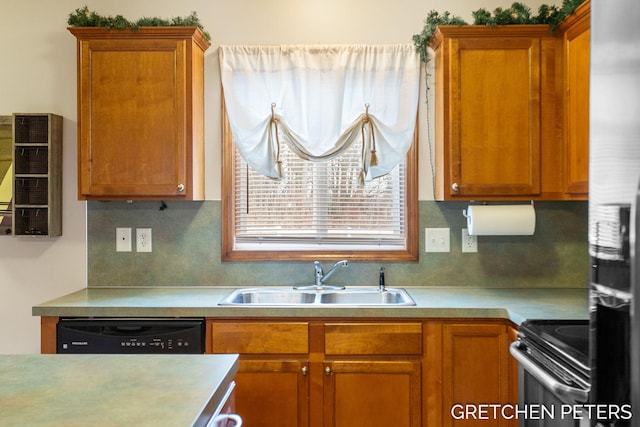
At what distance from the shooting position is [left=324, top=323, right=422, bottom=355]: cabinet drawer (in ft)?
7.73

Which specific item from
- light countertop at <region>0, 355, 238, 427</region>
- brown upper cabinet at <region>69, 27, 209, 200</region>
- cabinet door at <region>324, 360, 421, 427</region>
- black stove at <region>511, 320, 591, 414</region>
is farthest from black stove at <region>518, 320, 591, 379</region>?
brown upper cabinet at <region>69, 27, 209, 200</region>

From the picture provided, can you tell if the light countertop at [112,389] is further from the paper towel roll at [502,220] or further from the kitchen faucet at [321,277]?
the paper towel roll at [502,220]

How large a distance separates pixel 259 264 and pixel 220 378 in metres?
A: 1.67

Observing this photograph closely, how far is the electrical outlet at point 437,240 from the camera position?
294 cm

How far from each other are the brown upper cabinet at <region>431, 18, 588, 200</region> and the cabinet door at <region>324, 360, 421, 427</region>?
0.98 meters

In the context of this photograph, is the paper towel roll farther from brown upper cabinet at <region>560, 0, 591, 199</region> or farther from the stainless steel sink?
the stainless steel sink

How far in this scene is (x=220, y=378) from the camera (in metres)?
1.31

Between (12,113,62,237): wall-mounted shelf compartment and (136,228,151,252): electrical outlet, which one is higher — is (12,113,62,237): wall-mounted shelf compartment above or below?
above

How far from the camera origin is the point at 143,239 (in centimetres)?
296

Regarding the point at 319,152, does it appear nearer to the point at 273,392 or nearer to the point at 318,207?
the point at 318,207

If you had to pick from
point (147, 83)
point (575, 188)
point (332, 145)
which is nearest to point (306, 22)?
point (332, 145)

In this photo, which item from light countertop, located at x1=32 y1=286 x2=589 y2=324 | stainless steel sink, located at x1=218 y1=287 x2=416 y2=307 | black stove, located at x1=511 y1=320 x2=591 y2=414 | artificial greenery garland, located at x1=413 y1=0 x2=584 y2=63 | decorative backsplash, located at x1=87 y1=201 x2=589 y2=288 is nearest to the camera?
black stove, located at x1=511 y1=320 x2=591 y2=414

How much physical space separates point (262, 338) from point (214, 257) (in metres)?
0.77

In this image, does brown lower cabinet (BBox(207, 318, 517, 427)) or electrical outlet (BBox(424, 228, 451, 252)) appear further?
electrical outlet (BBox(424, 228, 451, 252))
